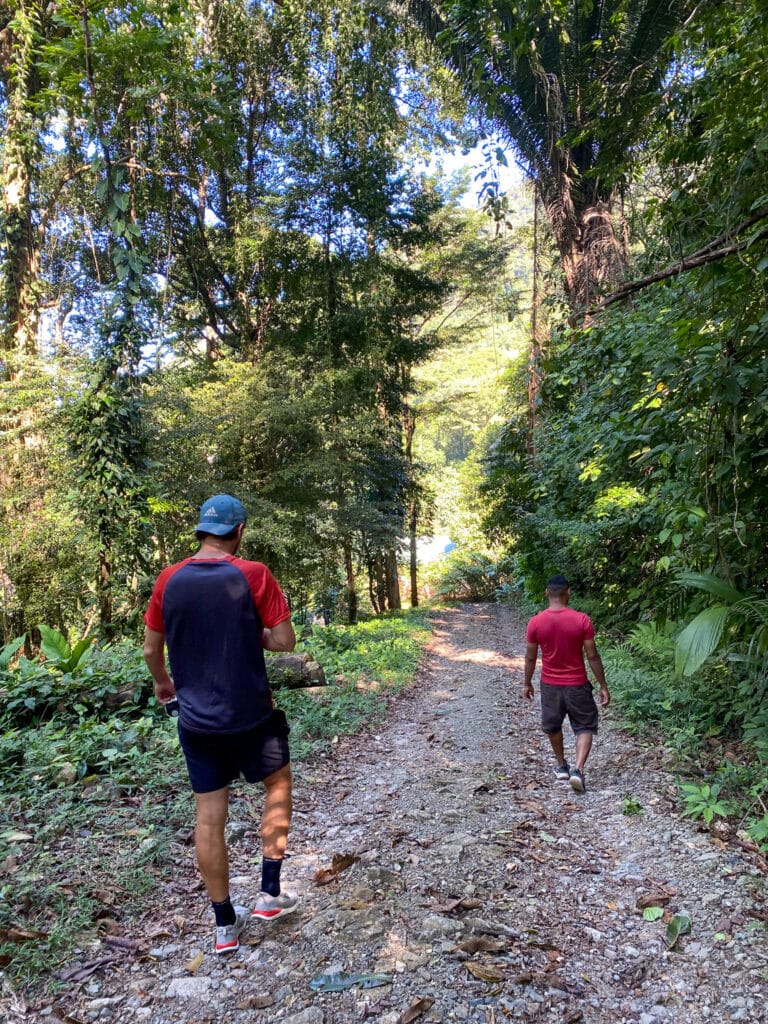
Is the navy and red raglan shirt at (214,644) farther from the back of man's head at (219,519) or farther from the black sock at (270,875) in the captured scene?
the black sock at (270,875)

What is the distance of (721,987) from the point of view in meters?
2.41

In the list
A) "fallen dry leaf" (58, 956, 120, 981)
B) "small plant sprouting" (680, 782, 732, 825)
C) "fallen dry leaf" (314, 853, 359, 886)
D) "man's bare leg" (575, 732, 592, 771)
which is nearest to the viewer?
"fallen dry leaf" (58, 956, 120, 981)

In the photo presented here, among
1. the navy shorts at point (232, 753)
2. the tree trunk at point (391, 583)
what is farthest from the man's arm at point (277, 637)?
the tree trunk at point (391, 583)

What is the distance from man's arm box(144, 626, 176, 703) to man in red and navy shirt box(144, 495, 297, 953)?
32 millimetres

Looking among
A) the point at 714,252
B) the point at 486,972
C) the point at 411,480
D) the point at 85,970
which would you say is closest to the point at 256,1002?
the point at 85,970

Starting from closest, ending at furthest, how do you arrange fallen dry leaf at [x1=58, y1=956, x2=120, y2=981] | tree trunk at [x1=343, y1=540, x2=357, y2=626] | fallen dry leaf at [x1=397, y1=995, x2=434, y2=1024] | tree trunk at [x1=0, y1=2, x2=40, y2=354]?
fallen dry leaf at [x1=397, y1=995, x2=434, y2=1024]
fallen dry leaf at [x1=58, y1=956, x2=120, y2=981]
tree trunk at [x1=0, y1=2, x2=40, y2=354]
tree trunk at [x1=343, y1=540, x2=357, y2=626]

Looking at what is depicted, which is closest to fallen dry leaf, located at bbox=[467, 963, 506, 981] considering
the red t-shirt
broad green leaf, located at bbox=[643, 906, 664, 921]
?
broad green leaf, located at bbox=[643, 906, 664, 921]

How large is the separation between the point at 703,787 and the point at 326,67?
17447mm

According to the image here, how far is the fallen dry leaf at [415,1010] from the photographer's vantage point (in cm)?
226

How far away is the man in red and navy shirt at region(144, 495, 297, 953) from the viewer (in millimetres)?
2637

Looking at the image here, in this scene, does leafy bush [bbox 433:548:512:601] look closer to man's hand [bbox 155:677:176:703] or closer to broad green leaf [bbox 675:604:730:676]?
broad green leaf [bbox 675:604:730:676]

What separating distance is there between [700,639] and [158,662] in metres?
2.88

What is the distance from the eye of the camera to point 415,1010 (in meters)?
2.29

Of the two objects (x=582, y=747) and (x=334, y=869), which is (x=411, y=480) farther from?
(x=334, y=869)
